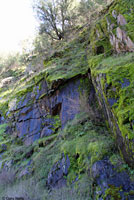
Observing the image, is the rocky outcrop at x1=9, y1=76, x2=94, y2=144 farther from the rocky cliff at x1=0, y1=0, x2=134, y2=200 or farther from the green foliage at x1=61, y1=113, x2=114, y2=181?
the green foliage at x1=61, y1=113, x2=114, y2=181

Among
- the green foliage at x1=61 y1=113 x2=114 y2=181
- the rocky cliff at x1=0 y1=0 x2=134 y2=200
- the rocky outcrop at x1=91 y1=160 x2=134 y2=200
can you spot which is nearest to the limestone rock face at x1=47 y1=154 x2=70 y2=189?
the rocky cliff at x1=0 y1=0 x2=134 y2=200

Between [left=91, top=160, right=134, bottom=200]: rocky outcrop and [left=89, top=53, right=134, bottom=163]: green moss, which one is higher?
[left=89, top=53, right=134, bottom=163]: green moss

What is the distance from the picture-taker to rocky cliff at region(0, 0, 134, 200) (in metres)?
4.00

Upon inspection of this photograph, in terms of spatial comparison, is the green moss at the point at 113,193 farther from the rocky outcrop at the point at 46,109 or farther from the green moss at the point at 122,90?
the rocky outcrop at the point at 46,109

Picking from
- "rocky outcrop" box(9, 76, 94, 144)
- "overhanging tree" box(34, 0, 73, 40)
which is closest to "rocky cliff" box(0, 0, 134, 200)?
"rocky outcrop" box(9, 76, 94, 144)

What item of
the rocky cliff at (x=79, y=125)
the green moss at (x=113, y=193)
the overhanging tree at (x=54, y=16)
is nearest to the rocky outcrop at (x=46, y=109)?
the rocky cliff at (x=79, y=125)

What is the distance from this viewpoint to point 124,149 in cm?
393

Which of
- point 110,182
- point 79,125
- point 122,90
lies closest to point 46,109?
point 79,125

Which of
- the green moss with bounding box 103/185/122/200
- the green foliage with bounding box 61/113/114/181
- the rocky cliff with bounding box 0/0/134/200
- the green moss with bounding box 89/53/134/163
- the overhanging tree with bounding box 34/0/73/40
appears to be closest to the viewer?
the green moss with bounding box 103/185/122/200

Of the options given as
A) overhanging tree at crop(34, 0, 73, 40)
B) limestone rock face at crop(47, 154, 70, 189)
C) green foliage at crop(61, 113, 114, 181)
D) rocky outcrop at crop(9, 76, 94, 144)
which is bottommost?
limestone rock face at crop(47, 154, 70, 189)

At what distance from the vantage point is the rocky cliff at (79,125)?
13.1 feet

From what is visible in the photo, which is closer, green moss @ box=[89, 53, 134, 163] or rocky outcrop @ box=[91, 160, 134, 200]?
rocky outcrop @ box=[91, 160, 134, 200]

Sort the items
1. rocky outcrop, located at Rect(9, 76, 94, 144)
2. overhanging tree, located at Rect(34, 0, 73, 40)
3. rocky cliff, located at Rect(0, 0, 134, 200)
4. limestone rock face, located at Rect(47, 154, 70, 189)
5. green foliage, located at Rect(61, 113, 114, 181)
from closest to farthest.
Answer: rocky cliff, located at Rect(0, 0, 134, 200) < green foliage, located at Rect(61, 113, 114, 181) < limestone rock face, located at Rect(47, 154, 70, 189) < rocky outcrop, located at Rect(9, 76, 94, 144) < overhanging tree, located at Rect(34, 0, 73, 40)

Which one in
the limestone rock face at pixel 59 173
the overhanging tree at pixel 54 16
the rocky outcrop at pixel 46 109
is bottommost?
the limestone rock face at pixel 59 173
